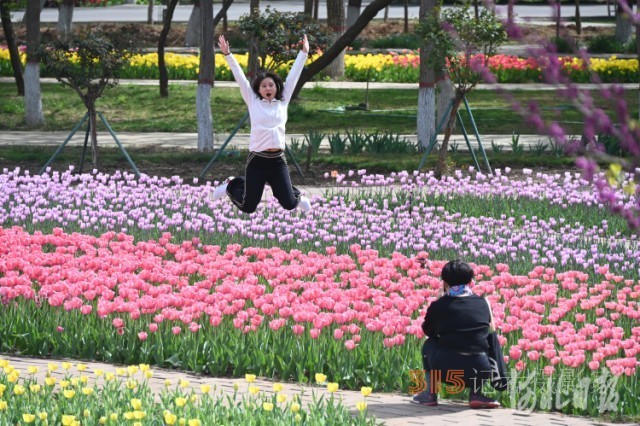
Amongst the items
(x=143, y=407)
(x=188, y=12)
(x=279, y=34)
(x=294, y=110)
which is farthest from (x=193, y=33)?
(x=143, y=407)

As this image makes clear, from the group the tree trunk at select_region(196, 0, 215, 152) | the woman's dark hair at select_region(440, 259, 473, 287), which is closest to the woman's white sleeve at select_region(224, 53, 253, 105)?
the woman's dark hair at select_region(440, 259, 473, 287)

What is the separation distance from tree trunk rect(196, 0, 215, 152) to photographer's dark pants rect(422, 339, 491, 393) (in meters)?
12.3

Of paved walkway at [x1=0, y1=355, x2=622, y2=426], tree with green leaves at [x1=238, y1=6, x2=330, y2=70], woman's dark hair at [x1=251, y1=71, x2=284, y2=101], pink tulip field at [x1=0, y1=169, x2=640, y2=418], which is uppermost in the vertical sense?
tree with green leaves at [x1=238, y1=6, x2=330, y2=70]

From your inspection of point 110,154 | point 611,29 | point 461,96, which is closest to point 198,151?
point 110,154

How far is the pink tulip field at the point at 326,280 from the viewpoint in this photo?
7102 millimetres

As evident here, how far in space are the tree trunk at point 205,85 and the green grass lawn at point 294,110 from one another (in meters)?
3.50

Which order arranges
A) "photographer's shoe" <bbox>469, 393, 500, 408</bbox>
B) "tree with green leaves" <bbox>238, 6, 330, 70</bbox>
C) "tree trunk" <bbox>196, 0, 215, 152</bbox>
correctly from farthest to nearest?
"tree trunk" <bbox>196, 0, 215, 152</bbox>, "tree with green leaves" <bbox>238, 6, 330, 70</bbox>, "photographer's shoe" <bbox>469, 393, 500, 408</bbox>

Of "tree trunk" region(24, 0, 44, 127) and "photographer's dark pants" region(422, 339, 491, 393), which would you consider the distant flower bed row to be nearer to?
"tree trunk" region(24, 0, 44, 127)

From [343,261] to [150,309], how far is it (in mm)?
2535

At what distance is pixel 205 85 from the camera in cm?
1888

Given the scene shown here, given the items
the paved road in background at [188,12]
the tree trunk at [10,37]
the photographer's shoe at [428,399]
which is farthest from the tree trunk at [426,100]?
the paved road in background at [188,12]

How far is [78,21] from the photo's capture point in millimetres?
45156

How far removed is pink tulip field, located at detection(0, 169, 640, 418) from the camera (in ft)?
23.3

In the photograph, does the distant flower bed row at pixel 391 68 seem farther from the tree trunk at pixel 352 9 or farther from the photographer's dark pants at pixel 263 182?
the photographer's dark pants at pixel 263 182
